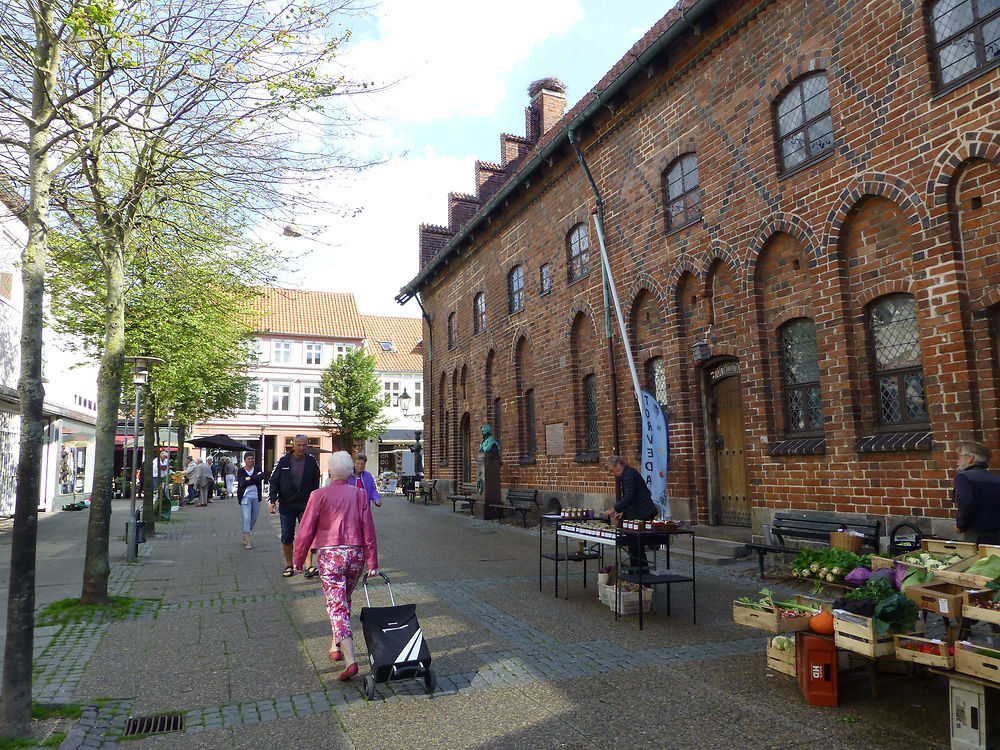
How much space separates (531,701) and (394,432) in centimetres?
4494

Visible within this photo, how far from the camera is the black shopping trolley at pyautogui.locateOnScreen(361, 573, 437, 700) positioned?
5047 mm

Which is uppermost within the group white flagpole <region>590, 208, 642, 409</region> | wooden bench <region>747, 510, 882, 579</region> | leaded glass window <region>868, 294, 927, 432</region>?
white flagpole <region>590, 208, 642, 409</region>

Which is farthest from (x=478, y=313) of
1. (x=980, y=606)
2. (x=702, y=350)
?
(x=980, y=606)

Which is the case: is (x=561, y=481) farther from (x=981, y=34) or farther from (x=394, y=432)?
(x=394, y=432)

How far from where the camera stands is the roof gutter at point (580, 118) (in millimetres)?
11867

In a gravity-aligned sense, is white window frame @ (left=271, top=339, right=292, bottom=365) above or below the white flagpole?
above

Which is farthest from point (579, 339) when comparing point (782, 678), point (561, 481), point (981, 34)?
point (782, 678)

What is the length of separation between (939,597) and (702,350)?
7.97 m

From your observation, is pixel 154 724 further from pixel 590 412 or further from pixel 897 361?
pixel 590 412

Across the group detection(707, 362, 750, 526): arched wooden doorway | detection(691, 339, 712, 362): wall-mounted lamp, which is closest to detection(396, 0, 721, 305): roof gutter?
detection(691, 339, 712, 362): wall-mounted lamp

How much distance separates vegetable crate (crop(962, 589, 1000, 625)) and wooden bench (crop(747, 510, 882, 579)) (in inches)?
167

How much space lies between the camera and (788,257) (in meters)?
10.5

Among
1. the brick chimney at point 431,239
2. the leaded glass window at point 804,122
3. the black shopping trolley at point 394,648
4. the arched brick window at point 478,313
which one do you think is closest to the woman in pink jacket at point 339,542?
the black shopping trolley at point 394,648

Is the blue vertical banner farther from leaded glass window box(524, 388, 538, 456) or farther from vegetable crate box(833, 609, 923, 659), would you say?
leaded glass window box(524, 388, 538, 456)
